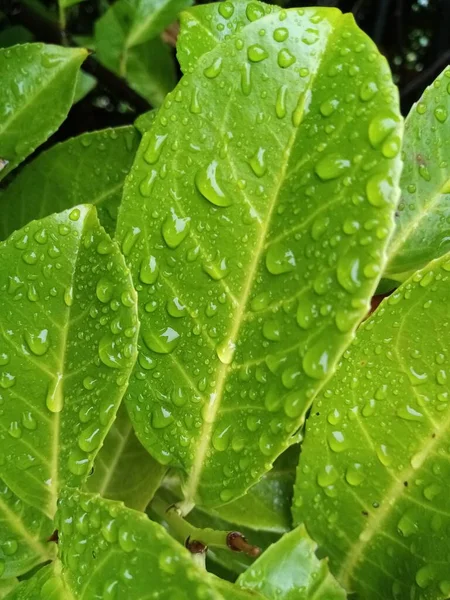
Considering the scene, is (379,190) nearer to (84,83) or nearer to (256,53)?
(256,53)

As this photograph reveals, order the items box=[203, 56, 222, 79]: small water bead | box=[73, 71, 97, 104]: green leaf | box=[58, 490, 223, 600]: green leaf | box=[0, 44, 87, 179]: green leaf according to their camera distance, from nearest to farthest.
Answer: box=[58, 490, 223, 600]: green leaf
box=[203, 56, 222, 79]: small water bead
box=[0, 44, 87, 179]: green leaf
box=[73, 71, 97, 104]: green leaf

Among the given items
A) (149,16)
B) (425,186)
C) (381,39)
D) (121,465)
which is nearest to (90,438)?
(121,465)

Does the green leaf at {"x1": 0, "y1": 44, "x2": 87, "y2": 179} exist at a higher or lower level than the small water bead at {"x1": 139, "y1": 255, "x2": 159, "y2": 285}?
higher

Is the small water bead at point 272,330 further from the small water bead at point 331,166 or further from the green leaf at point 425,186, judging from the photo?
the green leaf at point 425,186

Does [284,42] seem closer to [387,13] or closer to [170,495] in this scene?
[170,495]

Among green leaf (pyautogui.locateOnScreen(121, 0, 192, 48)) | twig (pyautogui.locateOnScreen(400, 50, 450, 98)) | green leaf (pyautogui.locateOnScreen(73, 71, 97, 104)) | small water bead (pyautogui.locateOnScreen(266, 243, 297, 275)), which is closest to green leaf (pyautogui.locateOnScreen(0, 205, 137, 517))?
small water bead (pyautogui.locateOnScreen(266, 243, 297, 275))

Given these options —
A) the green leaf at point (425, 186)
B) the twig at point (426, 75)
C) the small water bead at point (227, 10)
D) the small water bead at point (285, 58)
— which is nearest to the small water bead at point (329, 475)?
the green leaf at point (425, 186)

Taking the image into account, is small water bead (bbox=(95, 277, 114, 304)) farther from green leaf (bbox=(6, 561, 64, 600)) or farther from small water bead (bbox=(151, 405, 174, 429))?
green leaf (bbox=(6, 561, 64, 600))

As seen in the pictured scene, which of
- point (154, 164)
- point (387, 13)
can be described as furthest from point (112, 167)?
point (387, 13)
